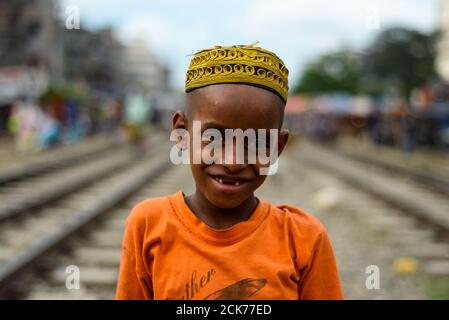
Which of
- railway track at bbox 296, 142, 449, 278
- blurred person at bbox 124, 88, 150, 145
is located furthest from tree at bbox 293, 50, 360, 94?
railway track at bbox 296, 142, 449, 278

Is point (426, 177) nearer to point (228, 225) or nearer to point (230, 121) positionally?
point (228, 225)

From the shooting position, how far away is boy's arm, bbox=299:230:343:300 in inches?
70.5

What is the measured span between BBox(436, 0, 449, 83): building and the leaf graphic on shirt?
60152 millimetres

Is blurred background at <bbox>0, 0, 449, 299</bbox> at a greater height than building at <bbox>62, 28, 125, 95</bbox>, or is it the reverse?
building at <bbox>62, 28, 125, 95</bbox>

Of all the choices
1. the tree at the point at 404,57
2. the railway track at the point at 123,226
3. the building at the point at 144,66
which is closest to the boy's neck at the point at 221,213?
the railway track at the point at 123,226

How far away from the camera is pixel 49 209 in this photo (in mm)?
8391

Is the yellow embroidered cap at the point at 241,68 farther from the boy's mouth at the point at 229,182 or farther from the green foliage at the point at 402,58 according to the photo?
the green foliage at the point at 402,58

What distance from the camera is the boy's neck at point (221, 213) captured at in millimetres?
1814

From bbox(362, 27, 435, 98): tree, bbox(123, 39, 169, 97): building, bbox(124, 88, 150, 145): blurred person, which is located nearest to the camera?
bbox(124, 88, 150, 145): blurred person

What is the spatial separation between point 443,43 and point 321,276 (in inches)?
2595

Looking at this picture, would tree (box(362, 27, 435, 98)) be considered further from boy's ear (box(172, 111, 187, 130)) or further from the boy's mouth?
the boy's mouth

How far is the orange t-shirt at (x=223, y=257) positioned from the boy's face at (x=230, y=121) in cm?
11

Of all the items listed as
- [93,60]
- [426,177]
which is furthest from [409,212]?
[93,60]
